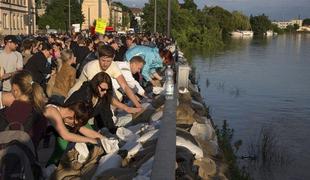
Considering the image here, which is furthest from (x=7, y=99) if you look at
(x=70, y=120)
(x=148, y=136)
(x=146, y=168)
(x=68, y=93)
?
(x=68, y=93)

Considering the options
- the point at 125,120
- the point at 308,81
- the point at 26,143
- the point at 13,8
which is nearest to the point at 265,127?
the point at 125,120

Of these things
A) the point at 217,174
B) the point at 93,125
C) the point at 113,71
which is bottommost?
the point at 217,174

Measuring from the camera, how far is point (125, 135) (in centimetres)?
758

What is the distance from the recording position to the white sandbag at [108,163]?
19.3 ft

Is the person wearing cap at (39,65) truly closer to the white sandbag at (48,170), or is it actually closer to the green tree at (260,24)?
the white sandbag at (48,170)

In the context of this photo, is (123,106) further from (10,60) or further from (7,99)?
(10,60)

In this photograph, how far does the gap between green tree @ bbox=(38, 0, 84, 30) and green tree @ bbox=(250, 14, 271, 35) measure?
294 ft

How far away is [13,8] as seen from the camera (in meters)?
87.8

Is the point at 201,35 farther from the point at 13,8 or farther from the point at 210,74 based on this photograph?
the point at 210,74

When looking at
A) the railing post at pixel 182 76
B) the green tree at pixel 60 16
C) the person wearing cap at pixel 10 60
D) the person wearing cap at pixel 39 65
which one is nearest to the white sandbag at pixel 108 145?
the person wearing cap at pixel 10 60

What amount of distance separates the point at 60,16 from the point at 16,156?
87.4 meters

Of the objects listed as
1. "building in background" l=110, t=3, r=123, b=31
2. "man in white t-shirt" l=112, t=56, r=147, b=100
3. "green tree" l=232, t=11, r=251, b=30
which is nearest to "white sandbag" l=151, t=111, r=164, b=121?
"man in white t-shirt" l=112, t=56, r=147, b=100

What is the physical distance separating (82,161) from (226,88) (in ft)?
73.6

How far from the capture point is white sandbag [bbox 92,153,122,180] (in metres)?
5.87
